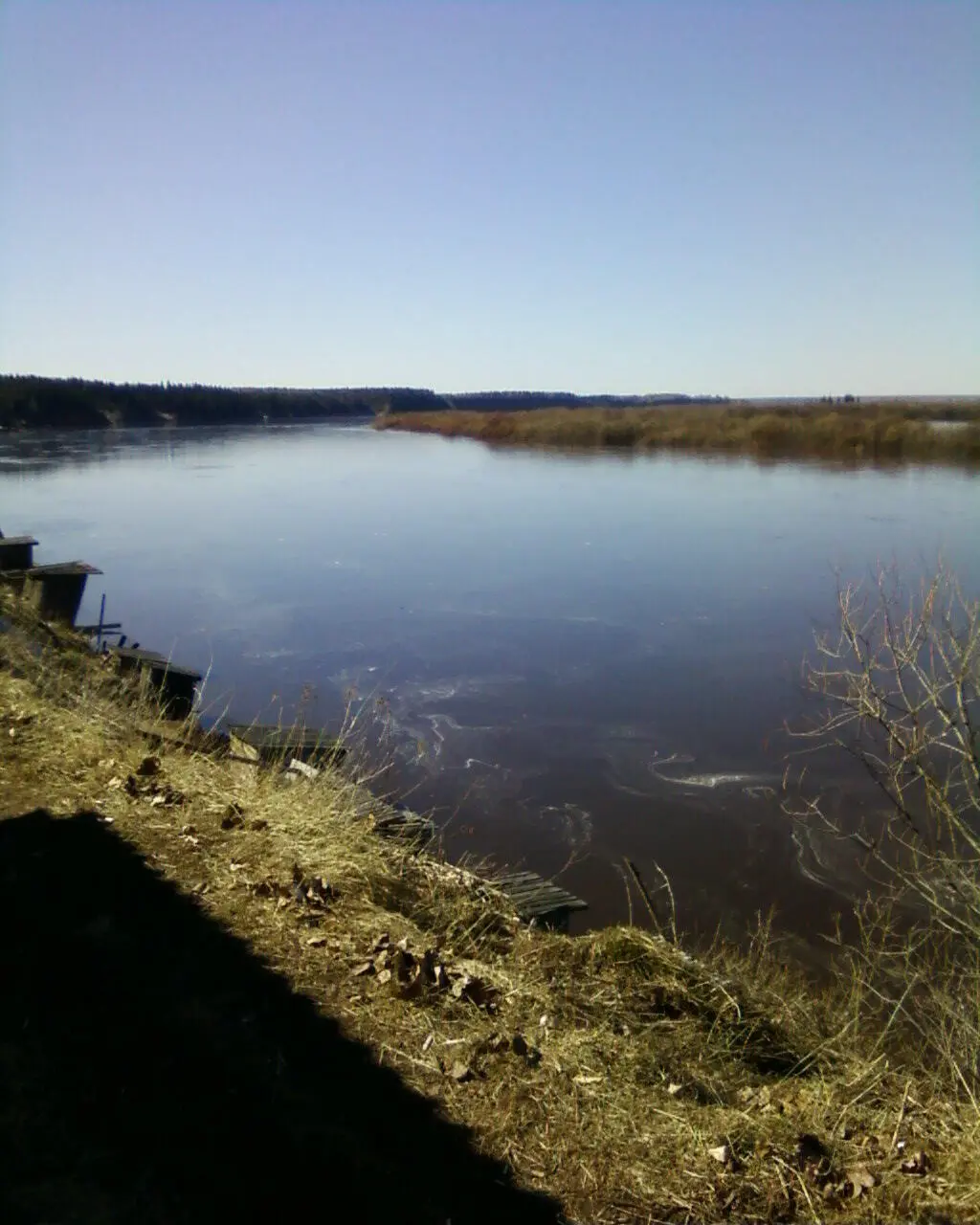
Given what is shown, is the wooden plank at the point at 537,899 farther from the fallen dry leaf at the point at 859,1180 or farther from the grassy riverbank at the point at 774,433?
the grassy riverbank at the point at 774,433

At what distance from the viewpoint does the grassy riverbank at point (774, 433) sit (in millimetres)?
36438

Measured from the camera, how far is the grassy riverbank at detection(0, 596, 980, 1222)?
8.43 ft

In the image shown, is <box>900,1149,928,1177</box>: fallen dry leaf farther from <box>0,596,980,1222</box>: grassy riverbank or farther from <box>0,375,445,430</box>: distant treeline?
<box>0,375,445,430</box>: distant treeline

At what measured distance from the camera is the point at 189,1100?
8.87 ft

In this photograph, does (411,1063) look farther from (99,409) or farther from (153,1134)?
(99,409)

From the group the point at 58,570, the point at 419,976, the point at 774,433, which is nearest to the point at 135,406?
the point at 774,433

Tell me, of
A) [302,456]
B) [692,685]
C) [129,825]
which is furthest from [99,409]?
[129,825]

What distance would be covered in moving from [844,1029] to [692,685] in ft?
27.5

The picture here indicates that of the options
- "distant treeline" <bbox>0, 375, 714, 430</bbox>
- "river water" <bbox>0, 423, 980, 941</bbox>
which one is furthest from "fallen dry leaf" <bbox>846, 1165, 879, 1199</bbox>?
"distant treeline" <bbox>0, 375, 714, 430</bbox>

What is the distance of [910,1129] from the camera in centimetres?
304

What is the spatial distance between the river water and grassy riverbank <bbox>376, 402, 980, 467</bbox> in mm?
6220

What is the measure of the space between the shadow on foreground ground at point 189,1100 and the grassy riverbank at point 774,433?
34.8m

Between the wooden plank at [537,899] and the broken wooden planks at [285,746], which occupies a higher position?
the broken wooden planks at [285,746]

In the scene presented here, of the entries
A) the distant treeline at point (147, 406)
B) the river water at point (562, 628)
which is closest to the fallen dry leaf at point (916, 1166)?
the river water at point (562, 628)
